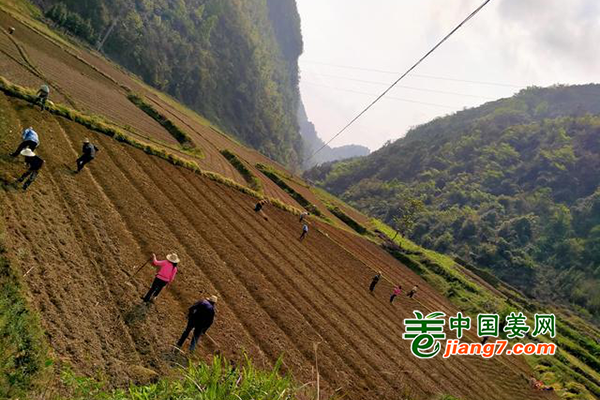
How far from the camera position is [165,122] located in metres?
44.5

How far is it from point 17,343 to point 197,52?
442 ft

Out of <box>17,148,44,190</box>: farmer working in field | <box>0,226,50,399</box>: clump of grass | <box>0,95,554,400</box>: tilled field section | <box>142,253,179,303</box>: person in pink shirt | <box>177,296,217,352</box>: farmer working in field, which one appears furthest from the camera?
Result: <box>17,148,44,190</box>: farmer working in field

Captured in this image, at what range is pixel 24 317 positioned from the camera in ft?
27.0

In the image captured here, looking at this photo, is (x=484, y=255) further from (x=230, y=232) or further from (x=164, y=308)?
(x=164, y=308)

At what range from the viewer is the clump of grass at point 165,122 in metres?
40.6

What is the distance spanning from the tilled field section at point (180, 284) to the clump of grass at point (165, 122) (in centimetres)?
1269

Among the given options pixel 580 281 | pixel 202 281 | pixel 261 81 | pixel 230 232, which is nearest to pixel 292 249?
pixel 230 232

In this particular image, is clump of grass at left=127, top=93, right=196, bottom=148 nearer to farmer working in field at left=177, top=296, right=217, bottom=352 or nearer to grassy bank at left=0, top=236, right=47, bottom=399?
farmer working in field at left=177, top=296, right=217, bottom=352

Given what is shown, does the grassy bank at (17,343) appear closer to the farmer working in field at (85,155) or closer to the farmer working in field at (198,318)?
the farmer working in field at (198,318)

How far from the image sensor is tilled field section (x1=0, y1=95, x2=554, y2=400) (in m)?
10.1

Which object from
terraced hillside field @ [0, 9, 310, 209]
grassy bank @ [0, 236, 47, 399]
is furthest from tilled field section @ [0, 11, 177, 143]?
grassy bank @ [0, 236, 47, 399]

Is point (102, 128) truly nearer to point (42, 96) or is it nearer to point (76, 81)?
point (42, 96)

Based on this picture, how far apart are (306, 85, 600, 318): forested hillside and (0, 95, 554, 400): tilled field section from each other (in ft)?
161

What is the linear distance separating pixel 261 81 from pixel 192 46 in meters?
50.4
